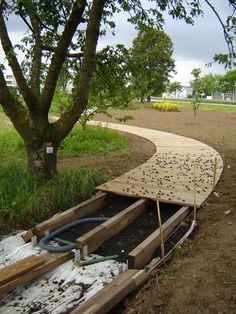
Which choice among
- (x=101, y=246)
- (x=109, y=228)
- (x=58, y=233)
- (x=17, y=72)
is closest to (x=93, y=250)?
(x=101, y=246)

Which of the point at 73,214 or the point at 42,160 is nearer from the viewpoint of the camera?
the point at 73,214

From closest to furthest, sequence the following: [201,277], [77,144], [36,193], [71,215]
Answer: [201,277] < [71,215] < [36,193] < [77,144]

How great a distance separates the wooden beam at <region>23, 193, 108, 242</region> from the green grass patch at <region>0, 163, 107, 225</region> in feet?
1.27

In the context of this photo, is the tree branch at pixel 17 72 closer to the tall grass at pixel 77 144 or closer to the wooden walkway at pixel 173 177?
the wooden walkway at pixel 173 177

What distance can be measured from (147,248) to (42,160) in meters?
2.86

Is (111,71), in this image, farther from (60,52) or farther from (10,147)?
(10,147)

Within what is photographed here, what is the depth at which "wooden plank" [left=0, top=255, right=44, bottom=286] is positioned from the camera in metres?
3.97

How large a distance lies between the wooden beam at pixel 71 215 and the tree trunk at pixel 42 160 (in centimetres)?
99

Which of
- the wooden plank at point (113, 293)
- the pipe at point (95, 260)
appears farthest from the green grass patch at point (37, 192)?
the wooden plank at point (113, 293)

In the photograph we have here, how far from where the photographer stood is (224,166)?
27.6 feet

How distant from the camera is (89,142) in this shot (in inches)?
423

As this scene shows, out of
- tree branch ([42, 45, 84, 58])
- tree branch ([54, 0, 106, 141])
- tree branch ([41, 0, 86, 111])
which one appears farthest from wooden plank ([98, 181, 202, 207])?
tree branch ([42, 45, 84, 58])

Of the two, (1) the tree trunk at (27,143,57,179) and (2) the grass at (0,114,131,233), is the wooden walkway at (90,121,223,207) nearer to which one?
(2) the grass at (0,114,131,233)

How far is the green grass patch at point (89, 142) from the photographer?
32.5ft
